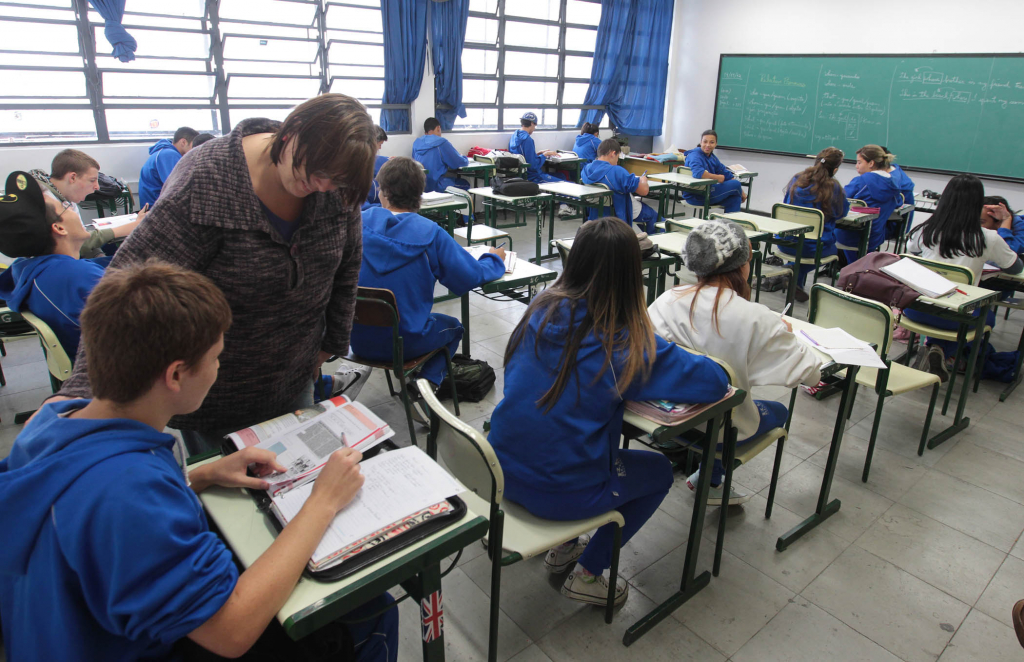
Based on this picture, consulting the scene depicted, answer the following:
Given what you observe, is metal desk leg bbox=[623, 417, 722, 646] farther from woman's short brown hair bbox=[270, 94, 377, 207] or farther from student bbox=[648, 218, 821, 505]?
woman's short brown hair bbox=[270, 94, 377, 207]

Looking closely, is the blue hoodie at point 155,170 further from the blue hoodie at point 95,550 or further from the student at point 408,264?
the blue hoodie at point 95,550

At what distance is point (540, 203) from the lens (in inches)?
213

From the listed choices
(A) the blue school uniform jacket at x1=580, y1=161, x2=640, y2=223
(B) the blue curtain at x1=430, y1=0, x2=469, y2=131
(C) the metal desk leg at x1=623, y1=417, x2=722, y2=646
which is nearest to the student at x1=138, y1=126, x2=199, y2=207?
(A) the blue school uniform jacket at x1=580, y1=161, x2=640, y2=223

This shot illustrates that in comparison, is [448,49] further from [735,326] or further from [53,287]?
[735,326]

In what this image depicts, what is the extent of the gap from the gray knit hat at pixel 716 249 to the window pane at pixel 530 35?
6971 millimetres

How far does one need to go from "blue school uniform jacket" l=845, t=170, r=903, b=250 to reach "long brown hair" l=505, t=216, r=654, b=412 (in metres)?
4.38

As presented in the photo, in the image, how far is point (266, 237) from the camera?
128 centimetres

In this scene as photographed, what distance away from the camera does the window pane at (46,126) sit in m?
5.20

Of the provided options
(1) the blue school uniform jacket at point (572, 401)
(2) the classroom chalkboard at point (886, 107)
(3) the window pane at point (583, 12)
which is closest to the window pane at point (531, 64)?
(3) the window pane at point (583, 12)

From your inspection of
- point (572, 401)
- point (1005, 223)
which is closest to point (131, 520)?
point (572, 401)

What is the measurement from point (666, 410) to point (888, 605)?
1096 millimetres

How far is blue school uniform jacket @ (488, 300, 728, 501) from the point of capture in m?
1.49

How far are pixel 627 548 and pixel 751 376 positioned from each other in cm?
74

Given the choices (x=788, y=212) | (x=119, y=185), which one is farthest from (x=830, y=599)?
(x=119, y=185)
